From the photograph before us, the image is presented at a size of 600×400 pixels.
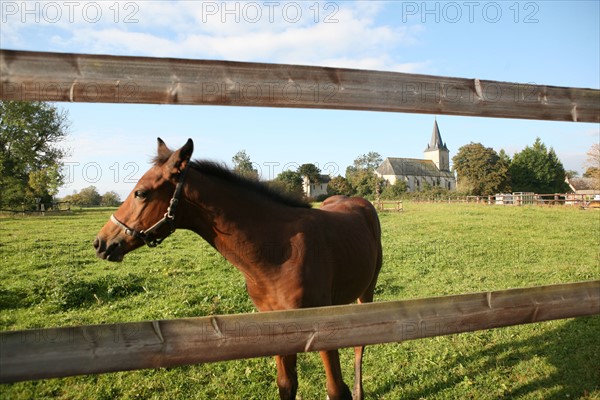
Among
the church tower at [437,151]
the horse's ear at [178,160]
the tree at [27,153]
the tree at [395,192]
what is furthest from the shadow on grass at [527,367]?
the church tower at [437,151]

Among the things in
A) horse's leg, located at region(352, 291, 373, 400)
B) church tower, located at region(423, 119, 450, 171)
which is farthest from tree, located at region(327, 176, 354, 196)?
church tower, located at region(423, 119, 450, 171)

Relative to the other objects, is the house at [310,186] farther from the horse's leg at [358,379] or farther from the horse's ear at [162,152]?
the horse's leg at [358,379]

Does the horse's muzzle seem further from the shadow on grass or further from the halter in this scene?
the shadow on grass

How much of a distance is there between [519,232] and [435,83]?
1580cm

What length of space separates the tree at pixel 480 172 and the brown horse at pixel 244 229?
122 feet

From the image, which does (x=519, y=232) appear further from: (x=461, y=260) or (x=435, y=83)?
(x=435, y=83)

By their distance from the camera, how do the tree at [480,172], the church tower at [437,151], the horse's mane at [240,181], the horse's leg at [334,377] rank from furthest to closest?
1. the church tower at [437,151]
2. the tree at [480,172]
3. the horse's leg at [334,377]
4. the horse's mane at [240,181]

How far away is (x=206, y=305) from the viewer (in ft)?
22.0

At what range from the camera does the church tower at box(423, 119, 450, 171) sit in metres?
107

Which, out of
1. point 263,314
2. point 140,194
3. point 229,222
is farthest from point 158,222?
point 263,314

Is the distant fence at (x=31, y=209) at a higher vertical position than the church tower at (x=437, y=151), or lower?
lower

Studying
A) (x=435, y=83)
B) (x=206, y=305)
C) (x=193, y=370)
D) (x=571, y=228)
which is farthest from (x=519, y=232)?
(x=435, y=83)

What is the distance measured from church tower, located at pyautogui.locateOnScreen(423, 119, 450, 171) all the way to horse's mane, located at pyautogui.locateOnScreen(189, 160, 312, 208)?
108907 millimetres

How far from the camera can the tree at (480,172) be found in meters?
36.7
